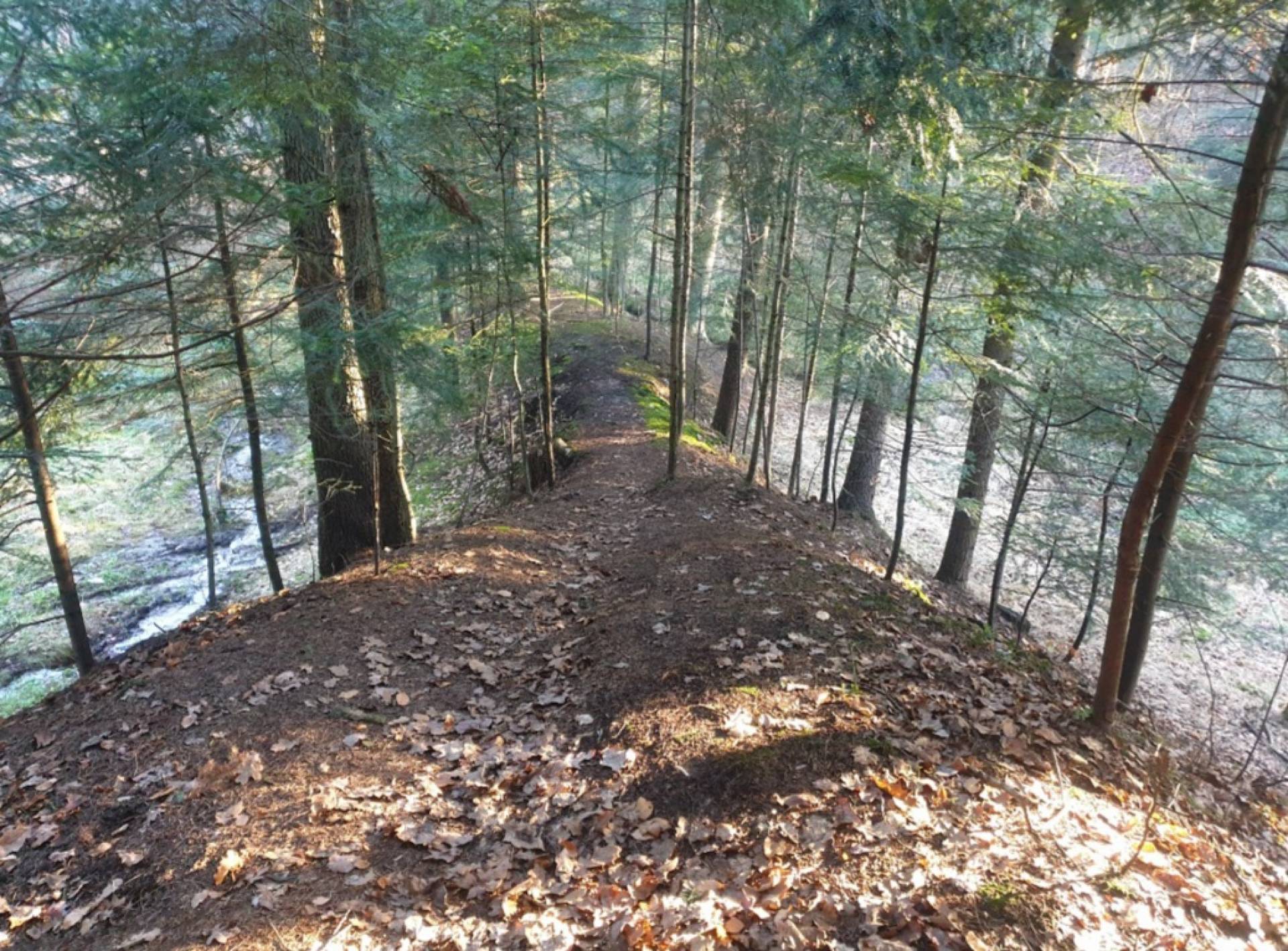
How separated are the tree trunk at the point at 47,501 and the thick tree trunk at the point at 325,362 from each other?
2.59 metres

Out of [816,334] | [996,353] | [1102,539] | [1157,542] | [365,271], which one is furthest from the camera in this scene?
[816,334]

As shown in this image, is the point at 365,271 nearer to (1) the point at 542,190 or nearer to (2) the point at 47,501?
(1) the point at 542,190

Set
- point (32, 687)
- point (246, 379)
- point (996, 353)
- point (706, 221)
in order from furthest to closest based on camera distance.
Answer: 1. point (706, 221)
2. point (32, 687)
3. point (996, 353)
4. point (246, 379)

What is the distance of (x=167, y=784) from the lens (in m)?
4.50

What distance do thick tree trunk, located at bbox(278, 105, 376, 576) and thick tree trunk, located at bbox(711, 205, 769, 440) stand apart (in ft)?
21.0

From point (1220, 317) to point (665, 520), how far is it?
6620mm

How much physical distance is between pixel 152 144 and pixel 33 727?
5.20 metres

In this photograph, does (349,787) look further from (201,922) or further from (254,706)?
(254,706)

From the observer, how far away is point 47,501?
7484mm

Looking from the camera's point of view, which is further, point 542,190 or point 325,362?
point 542,190

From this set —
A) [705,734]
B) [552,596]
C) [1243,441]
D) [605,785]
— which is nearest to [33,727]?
[552,596]

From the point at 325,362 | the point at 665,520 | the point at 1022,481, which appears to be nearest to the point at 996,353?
the point at 1022,481

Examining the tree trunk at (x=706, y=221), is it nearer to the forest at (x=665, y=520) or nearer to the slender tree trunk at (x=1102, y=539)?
the forest at (x=665, y=520)

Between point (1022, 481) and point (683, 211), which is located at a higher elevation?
point (683, 211)
